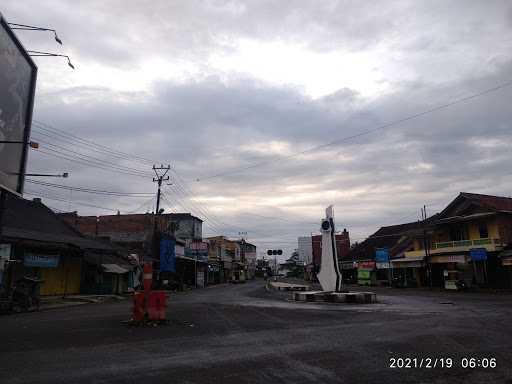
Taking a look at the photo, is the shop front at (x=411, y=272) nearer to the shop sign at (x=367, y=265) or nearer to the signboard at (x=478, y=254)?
the shop sign at (x=367, y=265)

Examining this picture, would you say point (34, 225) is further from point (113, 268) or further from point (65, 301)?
point (65, 301)

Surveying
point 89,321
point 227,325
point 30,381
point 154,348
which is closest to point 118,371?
point 30,381

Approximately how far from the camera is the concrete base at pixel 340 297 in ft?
78.8

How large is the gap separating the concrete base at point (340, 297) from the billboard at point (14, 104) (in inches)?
704

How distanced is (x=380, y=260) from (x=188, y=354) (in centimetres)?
4951

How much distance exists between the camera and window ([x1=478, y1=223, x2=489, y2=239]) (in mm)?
41003

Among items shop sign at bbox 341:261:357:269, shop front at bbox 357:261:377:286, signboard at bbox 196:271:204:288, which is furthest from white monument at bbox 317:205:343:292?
shop sign at bbox 341:261:357:269

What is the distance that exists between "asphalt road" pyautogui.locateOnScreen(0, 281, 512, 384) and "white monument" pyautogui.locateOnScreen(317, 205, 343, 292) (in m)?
13.0

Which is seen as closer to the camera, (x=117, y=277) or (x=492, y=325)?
(x=492, y=325)

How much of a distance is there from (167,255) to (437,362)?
44614 millimetres

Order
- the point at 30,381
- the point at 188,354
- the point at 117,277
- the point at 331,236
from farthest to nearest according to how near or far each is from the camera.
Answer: the point at 117,277 < the point at 331,236 < the point at 188,354 < the point at 30,381

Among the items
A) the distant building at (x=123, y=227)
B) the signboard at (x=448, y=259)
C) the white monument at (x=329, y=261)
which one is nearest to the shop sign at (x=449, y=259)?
the signboard at (x=448, y=259)

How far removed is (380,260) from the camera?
54.8 meters

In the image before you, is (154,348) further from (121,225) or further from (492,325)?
(121,225)
